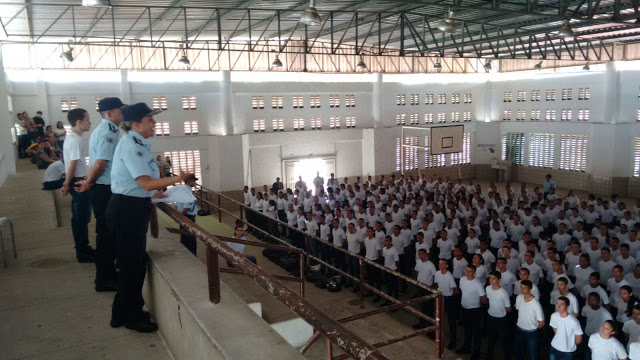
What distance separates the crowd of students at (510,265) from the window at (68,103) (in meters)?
8.23

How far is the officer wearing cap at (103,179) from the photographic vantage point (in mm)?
3512

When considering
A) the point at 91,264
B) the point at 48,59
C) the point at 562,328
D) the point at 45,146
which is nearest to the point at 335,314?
the point at 562,328

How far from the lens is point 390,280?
9383mm

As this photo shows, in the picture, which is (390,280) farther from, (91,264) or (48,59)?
(48,59)

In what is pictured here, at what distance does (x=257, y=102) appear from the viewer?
2083 cm

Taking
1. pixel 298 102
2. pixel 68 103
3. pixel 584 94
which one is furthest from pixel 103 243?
pixel 584 94

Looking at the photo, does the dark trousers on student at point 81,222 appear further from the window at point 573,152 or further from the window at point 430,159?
the window at point 573,152

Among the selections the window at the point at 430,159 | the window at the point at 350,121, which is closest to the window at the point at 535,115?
the window at the point at 430,159

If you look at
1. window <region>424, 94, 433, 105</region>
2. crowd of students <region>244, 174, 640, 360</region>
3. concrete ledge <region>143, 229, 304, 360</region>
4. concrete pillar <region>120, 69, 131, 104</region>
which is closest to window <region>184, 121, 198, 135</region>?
concrete pillar <region>120, 69, 131, 104</region>

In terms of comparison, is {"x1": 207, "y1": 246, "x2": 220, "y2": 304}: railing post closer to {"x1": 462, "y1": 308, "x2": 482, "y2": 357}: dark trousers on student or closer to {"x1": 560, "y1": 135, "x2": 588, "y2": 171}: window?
{"x1": 462, "y1": 308, "x2": 482, "y2": 357}: dark trousers on student

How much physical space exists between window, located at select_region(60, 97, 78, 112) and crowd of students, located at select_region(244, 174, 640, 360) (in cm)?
823

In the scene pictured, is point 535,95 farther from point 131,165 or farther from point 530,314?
point 131,165

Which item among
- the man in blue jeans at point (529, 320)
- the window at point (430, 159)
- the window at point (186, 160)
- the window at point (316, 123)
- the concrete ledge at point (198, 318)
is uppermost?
the window at point (316, 123)

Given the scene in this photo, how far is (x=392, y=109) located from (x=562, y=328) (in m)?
19.2
